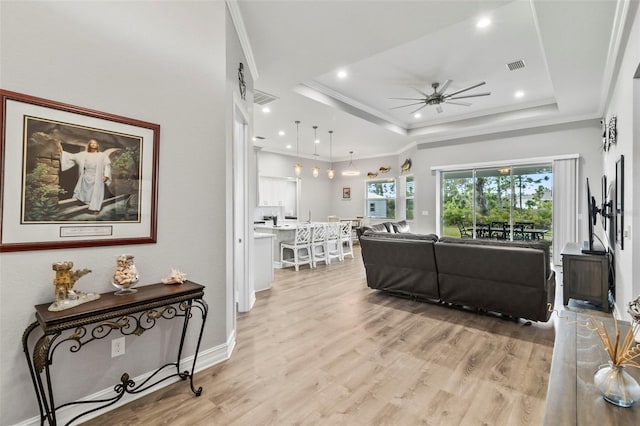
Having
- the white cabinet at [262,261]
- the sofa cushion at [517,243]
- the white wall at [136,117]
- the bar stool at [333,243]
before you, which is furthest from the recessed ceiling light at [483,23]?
the bar stool at [333,243]

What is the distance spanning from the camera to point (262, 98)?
514cm

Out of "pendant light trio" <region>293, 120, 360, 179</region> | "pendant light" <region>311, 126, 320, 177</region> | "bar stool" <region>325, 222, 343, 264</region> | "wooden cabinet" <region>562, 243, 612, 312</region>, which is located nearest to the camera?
"wooden cabinet" <region>562, 243, 612, 312</region>

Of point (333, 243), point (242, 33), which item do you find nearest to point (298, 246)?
point (333, 243)

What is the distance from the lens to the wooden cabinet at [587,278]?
3723 millimetres

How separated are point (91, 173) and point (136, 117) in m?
0.48

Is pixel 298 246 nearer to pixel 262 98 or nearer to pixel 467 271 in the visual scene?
pixel 262 98

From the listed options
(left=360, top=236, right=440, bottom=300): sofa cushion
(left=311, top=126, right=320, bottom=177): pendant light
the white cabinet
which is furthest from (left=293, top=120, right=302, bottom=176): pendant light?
(left=360, top=236, right=440, bottom=300): sofa cushion

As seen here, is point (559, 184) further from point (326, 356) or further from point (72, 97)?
point (72, 97)

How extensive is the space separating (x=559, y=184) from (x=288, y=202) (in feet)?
23.9

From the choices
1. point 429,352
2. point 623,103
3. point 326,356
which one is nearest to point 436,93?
point 623,103

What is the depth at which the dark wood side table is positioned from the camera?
1.00m

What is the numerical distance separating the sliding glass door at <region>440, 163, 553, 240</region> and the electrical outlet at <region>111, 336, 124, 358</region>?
301 inches

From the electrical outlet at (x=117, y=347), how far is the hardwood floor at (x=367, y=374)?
1.12 ft

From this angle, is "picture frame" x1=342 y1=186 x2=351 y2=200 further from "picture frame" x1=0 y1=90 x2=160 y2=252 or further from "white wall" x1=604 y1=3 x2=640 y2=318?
"picture frame" x1=0 y1=90 x2=160 y2=252
